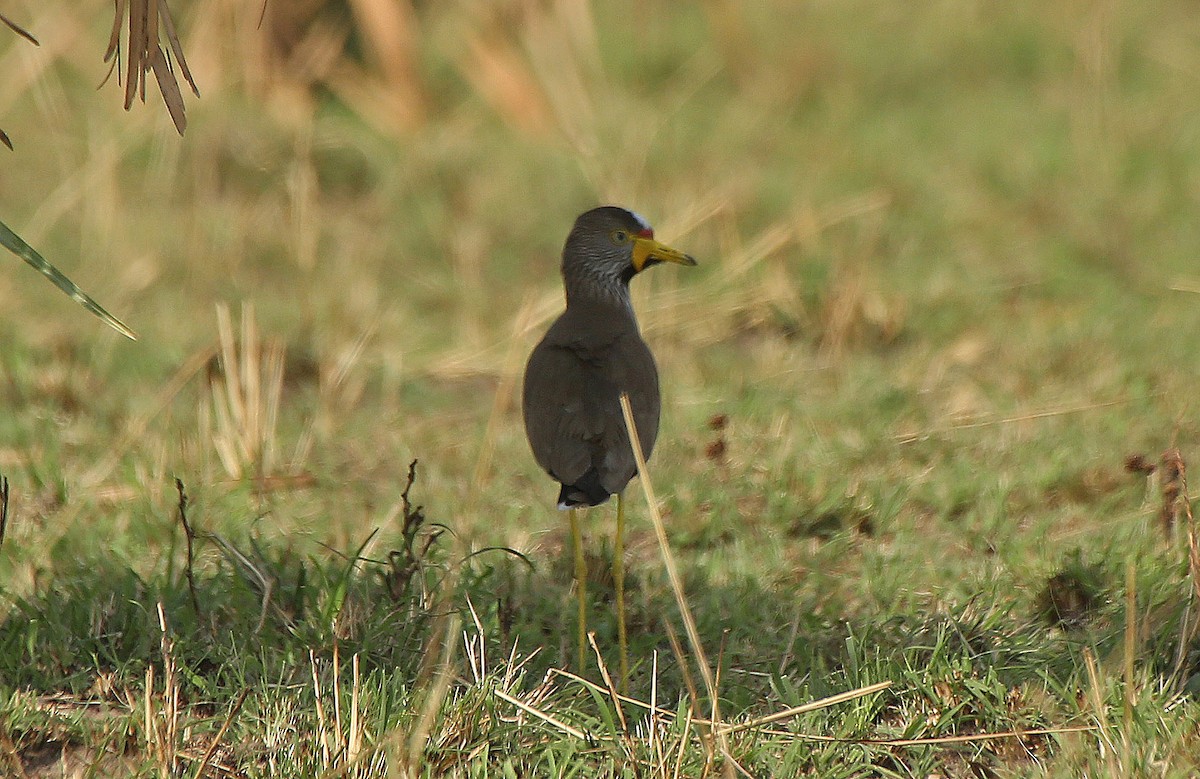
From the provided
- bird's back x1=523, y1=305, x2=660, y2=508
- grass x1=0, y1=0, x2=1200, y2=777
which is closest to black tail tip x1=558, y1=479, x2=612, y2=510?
bird's back x1=523, y1=305, x2=660, y2=508

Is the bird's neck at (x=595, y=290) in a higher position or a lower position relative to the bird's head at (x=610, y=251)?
lower

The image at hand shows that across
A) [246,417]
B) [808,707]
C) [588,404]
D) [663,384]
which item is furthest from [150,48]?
[663,384]

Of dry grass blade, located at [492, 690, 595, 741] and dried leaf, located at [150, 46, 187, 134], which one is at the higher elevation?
dried leaf, located at [150, 46, 187, 134]

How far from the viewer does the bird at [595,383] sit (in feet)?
10.0

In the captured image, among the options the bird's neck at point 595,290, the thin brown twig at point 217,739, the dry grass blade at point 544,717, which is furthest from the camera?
the bird's neck at point 595,290

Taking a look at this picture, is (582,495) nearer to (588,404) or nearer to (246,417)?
(588,404)

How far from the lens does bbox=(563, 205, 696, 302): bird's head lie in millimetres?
3664

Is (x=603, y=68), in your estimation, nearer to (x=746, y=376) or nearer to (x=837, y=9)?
(x=837, y=9)

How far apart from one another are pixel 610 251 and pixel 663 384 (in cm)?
135

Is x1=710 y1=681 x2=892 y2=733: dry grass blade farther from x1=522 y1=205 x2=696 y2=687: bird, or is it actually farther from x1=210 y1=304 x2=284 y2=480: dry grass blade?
x1=210 y1=304 x2=284 y2=480: dry grass blade

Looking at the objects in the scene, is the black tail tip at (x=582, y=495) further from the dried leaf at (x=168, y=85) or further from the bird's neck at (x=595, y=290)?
the dried leaf at (x=168, y=85)

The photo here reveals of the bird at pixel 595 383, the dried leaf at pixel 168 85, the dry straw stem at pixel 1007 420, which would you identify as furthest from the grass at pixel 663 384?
the dried leaf at pixel 168 85

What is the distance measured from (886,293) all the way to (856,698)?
9.28ft

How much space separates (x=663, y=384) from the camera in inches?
195
